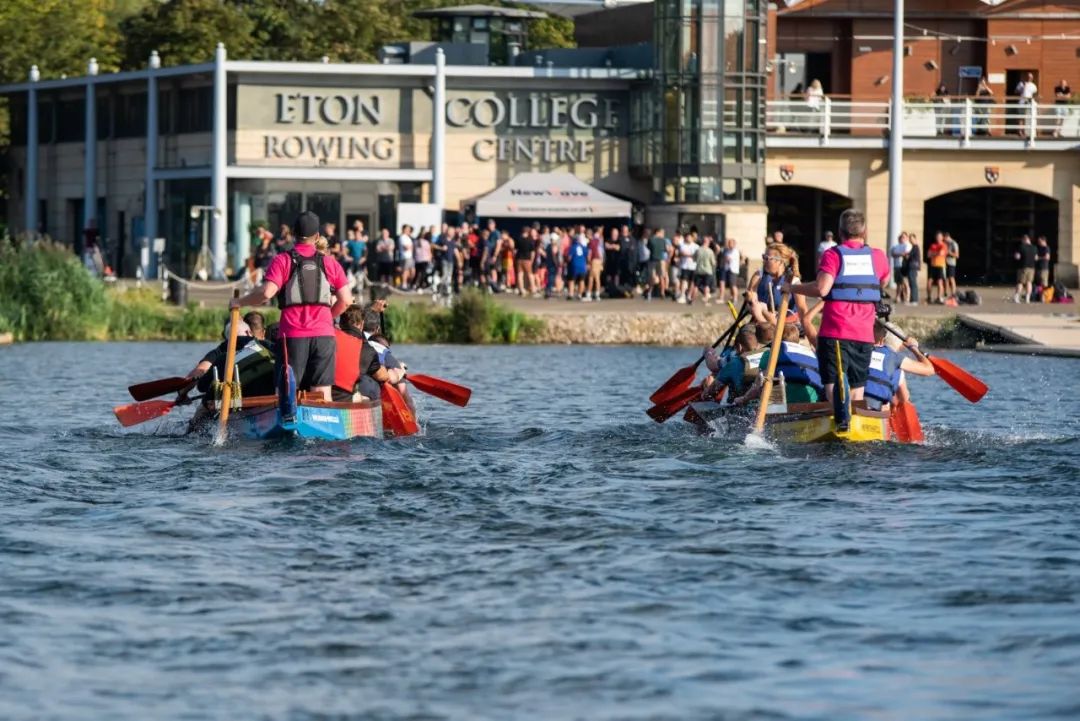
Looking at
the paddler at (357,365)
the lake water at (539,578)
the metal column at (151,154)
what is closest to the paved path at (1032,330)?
the lake water at (539,578)

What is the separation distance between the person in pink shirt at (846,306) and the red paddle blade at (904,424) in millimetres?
1009

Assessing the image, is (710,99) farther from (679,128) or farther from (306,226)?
(306,226)

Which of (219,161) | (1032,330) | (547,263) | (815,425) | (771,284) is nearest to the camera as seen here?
(815,425)

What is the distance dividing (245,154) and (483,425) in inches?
1424

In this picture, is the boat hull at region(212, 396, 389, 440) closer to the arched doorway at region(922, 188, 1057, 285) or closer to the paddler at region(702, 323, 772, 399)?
the paddler at region(702, 323, 772, 399)

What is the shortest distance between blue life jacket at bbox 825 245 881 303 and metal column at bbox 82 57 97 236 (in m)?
48.3

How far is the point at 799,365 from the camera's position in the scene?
1916 cm

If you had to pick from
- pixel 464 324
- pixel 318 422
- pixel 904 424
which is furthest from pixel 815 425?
pixel 464 324

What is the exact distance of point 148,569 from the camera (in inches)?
514

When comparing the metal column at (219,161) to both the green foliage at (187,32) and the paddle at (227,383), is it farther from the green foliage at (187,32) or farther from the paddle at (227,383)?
the paddle at (227,383)

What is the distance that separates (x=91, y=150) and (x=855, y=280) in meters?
49.7

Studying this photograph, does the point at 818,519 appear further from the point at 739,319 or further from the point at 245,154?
the point at 245,154

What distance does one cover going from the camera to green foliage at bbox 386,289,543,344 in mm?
40219

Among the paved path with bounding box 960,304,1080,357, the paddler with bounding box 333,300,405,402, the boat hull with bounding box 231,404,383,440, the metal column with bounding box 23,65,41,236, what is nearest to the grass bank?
the paved path with bounding box 960,304,1080,357
